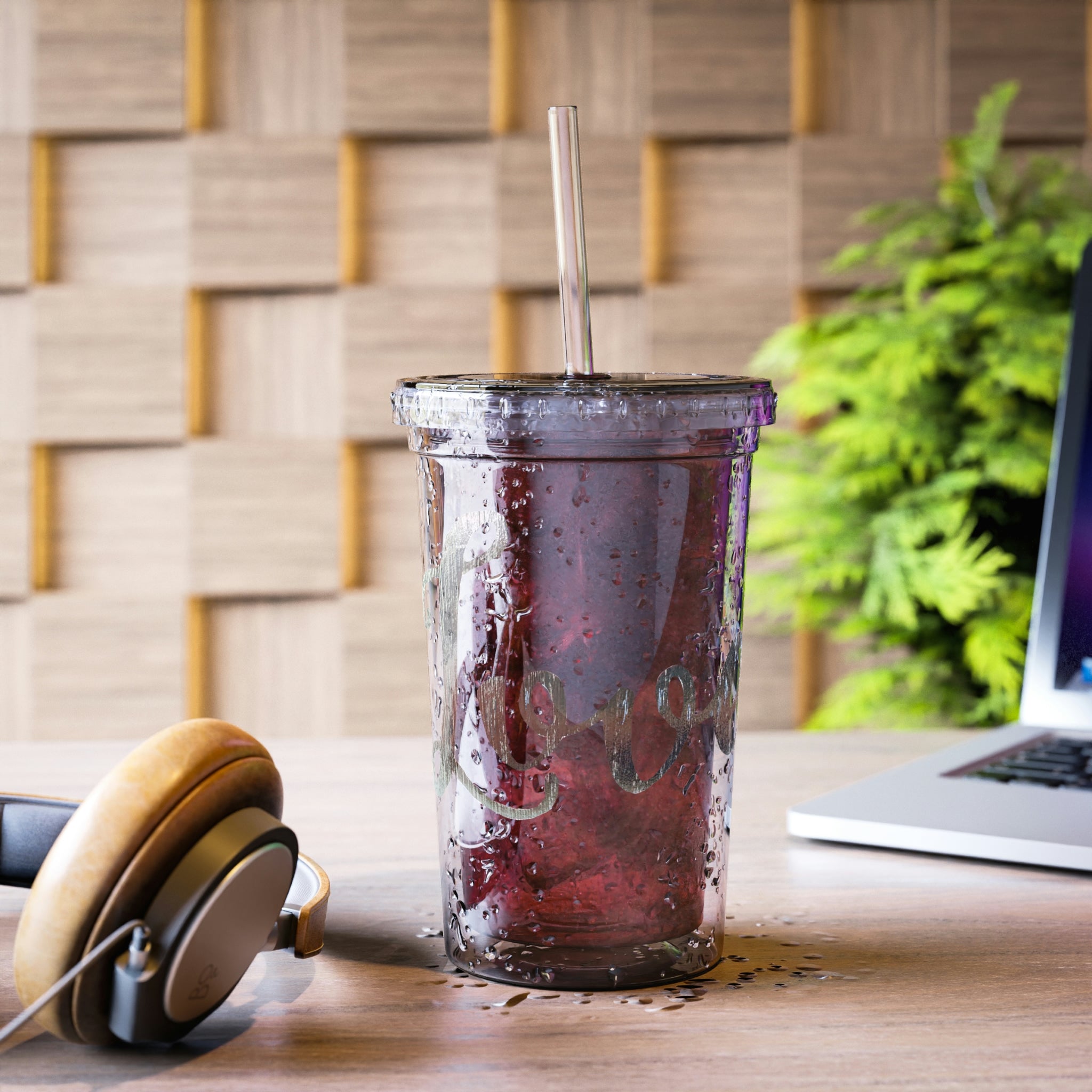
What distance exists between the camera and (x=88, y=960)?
308 millimetres

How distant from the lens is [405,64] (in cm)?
224

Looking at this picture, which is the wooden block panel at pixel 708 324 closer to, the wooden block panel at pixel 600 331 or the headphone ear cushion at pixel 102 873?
the wooden block panel at pixel 600 331

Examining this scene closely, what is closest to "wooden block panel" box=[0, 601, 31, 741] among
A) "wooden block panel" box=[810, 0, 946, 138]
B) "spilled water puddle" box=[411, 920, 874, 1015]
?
"wooden block panel" box=[810, 0, 946, 138]

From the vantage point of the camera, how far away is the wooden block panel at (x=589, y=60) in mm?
2266

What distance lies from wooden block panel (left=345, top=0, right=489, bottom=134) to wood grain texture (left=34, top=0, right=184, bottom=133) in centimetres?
32

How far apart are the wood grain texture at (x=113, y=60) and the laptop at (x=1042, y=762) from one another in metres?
1.96

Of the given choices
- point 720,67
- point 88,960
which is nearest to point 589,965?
point 88,960

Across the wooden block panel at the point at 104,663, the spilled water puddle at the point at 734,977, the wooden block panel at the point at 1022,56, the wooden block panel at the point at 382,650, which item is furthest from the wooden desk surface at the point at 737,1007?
the wooden block panel at the point at 1022,56

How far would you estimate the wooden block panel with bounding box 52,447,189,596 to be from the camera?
2299 millimetres

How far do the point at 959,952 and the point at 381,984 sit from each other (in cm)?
20

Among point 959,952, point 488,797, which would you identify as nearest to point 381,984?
point 488,797

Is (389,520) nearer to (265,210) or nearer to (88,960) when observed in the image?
(265,210)

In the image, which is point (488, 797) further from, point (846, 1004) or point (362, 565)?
point (362, 565)

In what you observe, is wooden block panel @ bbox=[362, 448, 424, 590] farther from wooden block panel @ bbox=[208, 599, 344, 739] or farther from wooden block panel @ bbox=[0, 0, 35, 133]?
wooden block panel @ bbox=[0, 0, 35, 133]
